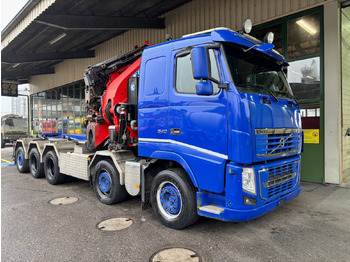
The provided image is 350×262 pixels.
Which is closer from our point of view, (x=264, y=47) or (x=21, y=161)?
(x=264, y=47)

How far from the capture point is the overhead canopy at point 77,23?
880 cm

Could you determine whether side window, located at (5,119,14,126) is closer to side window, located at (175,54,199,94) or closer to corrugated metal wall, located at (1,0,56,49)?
corrugated metal wall, located at (1,0,56,49)

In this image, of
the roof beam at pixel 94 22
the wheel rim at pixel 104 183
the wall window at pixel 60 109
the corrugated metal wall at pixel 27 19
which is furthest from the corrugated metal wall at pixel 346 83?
the wall window at pixel 60 109

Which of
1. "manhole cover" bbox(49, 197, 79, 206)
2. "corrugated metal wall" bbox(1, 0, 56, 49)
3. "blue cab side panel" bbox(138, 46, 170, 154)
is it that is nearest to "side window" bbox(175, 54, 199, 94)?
"blue cab side panel" bbox(138, 46, 170, 154)

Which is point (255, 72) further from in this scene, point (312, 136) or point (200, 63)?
point (312, 136)

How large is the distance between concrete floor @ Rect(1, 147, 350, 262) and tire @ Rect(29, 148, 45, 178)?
267 centimetres

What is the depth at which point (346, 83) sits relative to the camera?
7.09m

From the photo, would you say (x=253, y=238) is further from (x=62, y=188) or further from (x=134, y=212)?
(x=62, y=188)

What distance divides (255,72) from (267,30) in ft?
14.7

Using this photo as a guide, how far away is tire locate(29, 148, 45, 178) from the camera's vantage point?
8.04m

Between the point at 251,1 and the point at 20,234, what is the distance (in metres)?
8.07

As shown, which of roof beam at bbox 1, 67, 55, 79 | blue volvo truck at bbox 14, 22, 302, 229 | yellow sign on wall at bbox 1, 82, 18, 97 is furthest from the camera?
yellow sign on wall at bbox 1, 82, 18, 97

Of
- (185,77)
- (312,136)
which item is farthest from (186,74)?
(312,136)

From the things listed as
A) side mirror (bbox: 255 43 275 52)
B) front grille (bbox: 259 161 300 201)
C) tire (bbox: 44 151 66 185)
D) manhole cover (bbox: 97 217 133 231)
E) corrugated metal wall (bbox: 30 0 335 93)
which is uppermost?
corrugated metal wall (bbox: 30 0 335 93)
